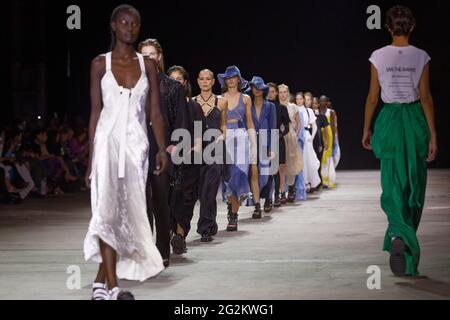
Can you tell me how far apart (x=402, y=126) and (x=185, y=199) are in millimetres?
2470

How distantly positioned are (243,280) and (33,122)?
A: 11591 mm

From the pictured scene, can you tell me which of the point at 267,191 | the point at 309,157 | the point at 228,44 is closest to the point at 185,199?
the point at 267,191

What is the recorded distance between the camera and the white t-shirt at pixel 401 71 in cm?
723

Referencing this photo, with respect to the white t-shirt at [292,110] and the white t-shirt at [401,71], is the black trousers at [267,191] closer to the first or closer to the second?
the white t-shirt at [292,110]

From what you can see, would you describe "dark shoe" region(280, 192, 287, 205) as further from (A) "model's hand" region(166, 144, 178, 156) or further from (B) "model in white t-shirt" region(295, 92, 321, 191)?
(A) "model's hand" region(166, 144, 178, 156)

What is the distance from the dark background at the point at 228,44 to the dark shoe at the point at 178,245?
12821 millimetres

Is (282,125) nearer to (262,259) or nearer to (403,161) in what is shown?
(262,259)

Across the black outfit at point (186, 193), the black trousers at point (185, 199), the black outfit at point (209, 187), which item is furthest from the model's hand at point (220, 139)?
the black trousers at point (185, 199)

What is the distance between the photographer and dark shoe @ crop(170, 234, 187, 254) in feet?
28.7

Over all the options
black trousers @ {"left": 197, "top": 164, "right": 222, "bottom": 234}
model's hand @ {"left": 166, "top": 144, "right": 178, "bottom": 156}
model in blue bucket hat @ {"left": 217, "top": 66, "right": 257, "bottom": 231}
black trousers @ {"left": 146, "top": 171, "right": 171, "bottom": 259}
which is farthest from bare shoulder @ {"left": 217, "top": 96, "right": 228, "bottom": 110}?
black trousers @ {"left": 146, "top": 171, "right": 171, "bottom": 259}

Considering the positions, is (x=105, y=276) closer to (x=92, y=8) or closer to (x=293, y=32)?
(x=92, y=8)

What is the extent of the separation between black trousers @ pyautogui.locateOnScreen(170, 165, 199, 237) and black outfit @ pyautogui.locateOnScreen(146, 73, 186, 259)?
1.21 ft

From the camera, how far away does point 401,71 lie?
23.7 ft
